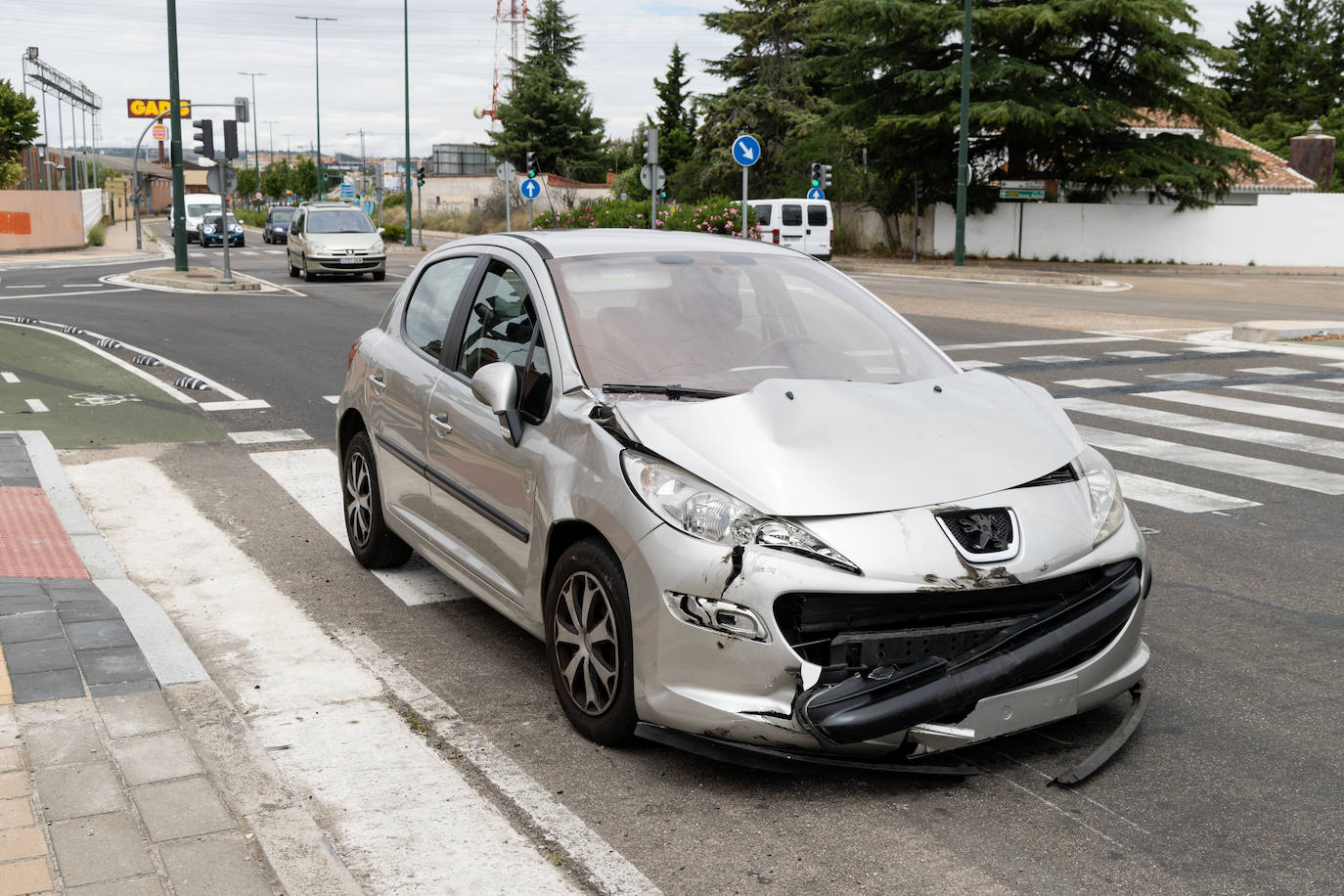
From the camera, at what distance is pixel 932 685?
12.0 feet

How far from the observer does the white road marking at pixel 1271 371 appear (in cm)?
1345

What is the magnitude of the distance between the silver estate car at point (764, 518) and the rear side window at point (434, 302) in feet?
0.95

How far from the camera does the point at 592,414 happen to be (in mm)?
4289

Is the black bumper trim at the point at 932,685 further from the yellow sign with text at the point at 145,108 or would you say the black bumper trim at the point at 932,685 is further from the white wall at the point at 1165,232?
the yellow sign with text at the point at 145,108

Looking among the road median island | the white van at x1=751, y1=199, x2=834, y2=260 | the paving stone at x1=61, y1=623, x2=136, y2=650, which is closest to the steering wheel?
the paving stone at x1=61, y1=623, x2=136, y2=650

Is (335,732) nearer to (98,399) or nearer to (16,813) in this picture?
(16,813)

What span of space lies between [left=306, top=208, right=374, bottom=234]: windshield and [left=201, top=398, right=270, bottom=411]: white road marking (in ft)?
63.8

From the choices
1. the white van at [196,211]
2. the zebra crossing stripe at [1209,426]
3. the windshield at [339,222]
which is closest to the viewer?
the zebra crossing stripe at [1209,426]

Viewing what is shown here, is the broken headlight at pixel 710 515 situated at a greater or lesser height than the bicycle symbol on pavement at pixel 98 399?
greater

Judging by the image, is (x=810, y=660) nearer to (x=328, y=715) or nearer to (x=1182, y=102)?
(x=328, y=715)

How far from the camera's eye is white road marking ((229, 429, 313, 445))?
9695mm

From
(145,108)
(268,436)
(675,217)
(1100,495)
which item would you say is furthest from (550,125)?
(1100,495)

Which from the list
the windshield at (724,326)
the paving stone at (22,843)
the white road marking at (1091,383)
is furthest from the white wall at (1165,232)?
the paving stone at (22,843)

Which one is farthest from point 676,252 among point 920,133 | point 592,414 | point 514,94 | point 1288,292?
point 514,94
